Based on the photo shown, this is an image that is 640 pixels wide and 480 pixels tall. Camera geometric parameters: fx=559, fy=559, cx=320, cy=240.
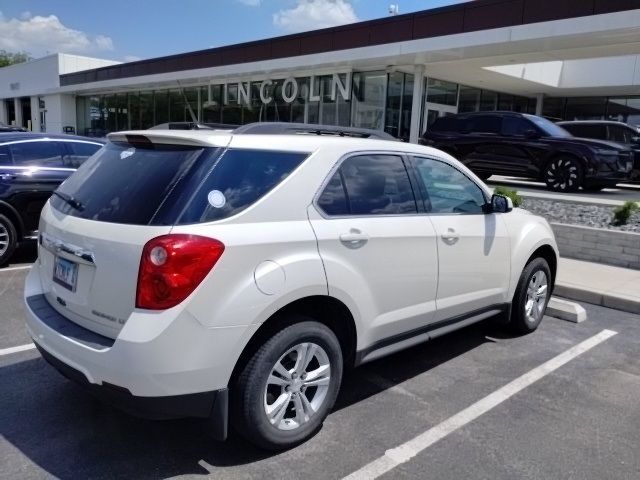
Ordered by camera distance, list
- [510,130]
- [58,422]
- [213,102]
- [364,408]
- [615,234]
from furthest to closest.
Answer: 1. [213,102]
2. [510,130]
3. [615,234]
4. [364,408]
5. [58,422]

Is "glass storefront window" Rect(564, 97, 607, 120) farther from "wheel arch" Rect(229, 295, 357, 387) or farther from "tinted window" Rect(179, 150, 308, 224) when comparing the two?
"tinted window" Rect(179, 150, 308, 224)

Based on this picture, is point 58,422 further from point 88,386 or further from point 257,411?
point 257,411

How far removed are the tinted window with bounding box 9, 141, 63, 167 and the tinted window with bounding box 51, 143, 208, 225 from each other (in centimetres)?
461

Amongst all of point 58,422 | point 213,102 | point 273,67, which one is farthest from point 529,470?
point 213,102

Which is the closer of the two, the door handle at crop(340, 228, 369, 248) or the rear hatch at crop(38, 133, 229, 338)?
the rear hatch at crop(38, 133, 229, 338)

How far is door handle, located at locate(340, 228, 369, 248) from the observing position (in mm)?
3229

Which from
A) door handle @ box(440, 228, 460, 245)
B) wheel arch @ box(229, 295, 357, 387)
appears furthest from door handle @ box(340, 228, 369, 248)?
door handle @ box(440, 228, 460, 245)

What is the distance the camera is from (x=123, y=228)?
279cm

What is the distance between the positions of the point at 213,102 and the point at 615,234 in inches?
855

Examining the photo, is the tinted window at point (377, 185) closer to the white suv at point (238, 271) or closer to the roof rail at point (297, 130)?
the white suv at point (238, 271)

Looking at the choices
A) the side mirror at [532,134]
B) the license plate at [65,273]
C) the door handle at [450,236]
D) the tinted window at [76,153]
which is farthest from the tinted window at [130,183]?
the side mirror at [532,134]

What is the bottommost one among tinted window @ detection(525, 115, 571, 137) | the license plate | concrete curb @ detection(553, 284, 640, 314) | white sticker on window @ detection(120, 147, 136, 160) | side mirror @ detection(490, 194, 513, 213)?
concrete curb @ detection(553, 284, 640, 314)

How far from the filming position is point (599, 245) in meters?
7.96

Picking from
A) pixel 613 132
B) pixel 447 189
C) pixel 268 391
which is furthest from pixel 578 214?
pixel 268 391
